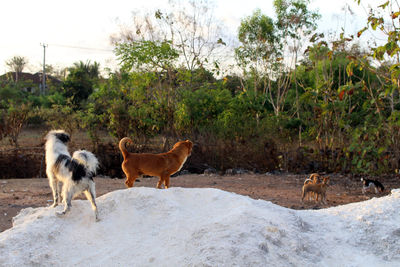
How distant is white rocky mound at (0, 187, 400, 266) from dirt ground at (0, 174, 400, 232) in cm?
177

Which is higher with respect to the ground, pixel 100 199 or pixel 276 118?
pixel 276 118

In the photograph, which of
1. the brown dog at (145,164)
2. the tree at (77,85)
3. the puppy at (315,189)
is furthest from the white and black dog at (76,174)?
the tree at (77,85)

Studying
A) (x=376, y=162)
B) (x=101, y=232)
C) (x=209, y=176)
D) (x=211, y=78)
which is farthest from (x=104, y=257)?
(x=211, y=78)

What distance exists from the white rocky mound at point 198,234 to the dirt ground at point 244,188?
5.82ft

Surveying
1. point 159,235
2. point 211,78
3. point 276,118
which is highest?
point 211,78

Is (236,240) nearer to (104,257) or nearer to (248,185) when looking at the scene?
(104,257)

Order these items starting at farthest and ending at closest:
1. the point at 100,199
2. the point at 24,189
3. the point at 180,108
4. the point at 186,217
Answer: the point at 180,108, the point at 24,189, the point at 100,199, the point at 186,217

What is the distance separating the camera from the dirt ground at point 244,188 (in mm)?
6371

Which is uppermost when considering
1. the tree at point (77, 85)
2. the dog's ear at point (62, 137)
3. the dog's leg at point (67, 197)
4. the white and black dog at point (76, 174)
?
the tree at point (77, 85)

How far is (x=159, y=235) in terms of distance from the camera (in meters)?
3.73

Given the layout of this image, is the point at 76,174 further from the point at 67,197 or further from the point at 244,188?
the point at 244,188

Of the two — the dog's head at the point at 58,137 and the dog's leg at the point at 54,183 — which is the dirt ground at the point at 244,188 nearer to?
the dog's leg at the point at 54,183

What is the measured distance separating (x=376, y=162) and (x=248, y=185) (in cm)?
356

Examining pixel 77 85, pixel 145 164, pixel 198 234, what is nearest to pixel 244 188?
pixel 145 164
